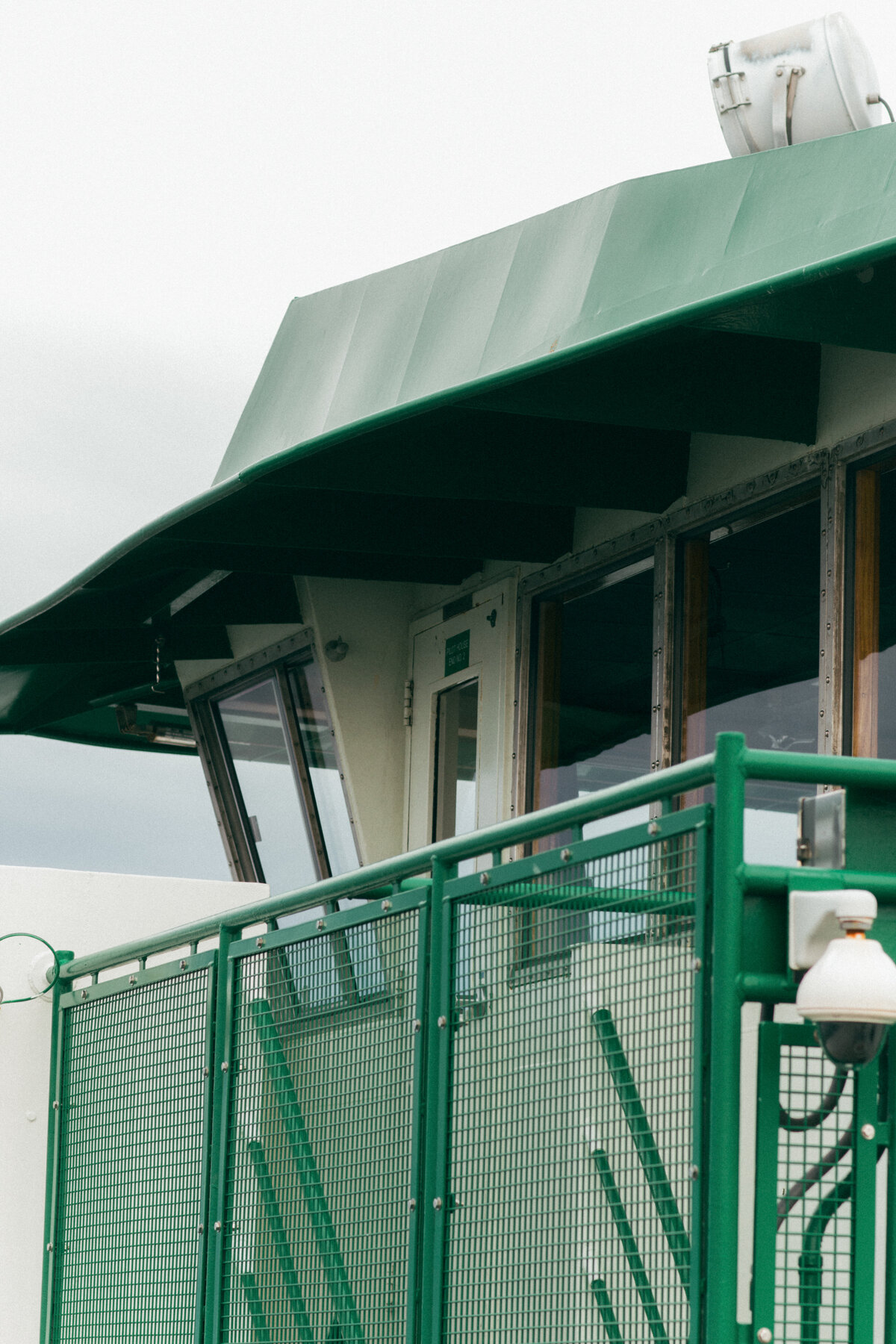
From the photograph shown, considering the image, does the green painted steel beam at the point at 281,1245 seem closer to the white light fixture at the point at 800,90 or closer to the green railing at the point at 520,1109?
the green railing at the point at 520,1109

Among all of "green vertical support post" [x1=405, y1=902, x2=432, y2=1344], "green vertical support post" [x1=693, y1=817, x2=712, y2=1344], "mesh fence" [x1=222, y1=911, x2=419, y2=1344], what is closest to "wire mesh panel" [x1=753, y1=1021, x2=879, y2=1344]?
"green vertical support post" [x1=693, y1=817, x2=712, y2=1344]

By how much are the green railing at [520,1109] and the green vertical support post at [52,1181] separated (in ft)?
1.66

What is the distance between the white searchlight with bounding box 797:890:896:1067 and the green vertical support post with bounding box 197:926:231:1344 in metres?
2.81

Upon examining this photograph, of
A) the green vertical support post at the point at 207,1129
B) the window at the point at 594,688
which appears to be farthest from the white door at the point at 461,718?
the green vertical support post at the point at 207,1129

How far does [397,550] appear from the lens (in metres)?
8.79

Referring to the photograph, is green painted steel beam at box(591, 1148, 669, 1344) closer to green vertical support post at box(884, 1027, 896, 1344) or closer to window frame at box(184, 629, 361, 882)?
green vertical support post at box(884, 1027, 896, 1344)

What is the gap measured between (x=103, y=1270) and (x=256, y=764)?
4517mm

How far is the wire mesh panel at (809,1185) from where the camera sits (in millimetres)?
3428

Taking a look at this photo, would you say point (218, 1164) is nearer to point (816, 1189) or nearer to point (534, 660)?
point (816, 1189)

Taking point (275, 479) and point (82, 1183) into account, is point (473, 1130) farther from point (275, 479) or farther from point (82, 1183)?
point (275, 479)

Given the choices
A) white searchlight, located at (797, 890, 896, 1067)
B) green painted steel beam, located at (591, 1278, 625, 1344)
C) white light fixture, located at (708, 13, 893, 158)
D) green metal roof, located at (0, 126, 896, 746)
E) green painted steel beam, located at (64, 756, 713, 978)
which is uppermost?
white light fixture, located at (708, 13, 893, 158)

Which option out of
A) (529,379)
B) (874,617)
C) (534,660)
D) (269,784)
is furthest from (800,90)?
(269,784)

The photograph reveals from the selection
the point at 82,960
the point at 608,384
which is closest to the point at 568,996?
the point at 608,384

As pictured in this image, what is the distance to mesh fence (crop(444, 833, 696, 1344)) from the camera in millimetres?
3674
